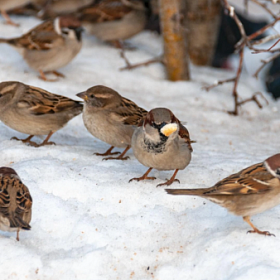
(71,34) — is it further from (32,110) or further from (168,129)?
(168,129)

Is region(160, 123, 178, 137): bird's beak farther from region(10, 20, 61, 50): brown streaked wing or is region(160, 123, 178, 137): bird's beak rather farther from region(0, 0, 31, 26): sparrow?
region(0, 0, 31, 26): sparrow

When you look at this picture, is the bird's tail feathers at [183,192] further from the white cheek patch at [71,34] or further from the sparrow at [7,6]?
the sparrow at [7,6]

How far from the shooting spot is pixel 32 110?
4789 mm

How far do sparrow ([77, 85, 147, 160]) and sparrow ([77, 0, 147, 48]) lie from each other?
10.7ft

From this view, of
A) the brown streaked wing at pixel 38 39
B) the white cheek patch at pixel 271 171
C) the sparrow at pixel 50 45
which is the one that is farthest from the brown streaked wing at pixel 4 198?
the brown streaked wing at pixel 38 39

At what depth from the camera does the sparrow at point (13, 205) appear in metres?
3.12

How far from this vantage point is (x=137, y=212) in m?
3.72

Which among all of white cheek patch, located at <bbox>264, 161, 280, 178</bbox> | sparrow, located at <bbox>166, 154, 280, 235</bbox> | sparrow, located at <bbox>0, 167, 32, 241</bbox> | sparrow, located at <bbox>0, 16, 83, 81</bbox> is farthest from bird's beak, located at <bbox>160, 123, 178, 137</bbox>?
sparrow, located at <bbox>0, 16, 83, 81</bbox>

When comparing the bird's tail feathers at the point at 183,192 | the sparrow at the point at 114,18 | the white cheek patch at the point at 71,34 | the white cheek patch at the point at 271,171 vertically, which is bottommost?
the sparrow at the point at 114,18

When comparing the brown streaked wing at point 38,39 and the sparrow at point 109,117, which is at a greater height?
the sparrow at point 109,117

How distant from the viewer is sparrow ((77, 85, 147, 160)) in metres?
4.65

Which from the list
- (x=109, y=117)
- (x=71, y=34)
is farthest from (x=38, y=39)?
(x=109, y=117)

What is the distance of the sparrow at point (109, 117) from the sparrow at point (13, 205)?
1.38 meters

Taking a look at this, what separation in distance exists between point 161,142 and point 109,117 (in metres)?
0.93
